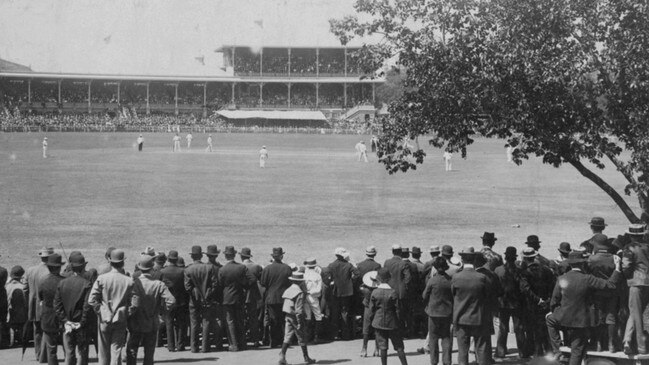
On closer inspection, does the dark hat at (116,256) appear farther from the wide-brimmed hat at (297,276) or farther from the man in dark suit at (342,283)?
the man in dark suit at (342,283)

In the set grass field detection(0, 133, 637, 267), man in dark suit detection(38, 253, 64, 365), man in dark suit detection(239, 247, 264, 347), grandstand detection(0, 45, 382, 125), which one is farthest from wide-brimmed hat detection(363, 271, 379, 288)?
grandstand detection(0, 45, 382, 125)

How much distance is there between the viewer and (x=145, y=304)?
9.40 meters

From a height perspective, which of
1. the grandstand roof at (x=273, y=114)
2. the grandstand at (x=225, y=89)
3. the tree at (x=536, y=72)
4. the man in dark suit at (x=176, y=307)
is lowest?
the man in dark suit at (x=176, y=307)

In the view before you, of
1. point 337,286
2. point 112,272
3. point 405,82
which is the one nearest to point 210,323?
point 337,286

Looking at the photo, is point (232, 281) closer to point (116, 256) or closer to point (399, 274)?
point (399, 274)

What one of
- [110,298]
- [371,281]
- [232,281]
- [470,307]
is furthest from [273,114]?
[110,298]

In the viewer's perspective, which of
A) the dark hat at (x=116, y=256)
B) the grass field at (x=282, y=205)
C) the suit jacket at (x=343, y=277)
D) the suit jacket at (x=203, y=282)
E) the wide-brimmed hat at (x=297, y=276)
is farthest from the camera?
the grass field at (x=282, y=205)

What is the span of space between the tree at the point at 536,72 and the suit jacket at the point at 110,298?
5.88 metres

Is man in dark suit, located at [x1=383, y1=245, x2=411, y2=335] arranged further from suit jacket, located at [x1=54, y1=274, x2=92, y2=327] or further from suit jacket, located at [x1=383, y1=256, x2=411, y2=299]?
suit jacket, located at [x1=54, y1=274, x2=92, y2=327]

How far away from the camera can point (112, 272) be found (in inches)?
360

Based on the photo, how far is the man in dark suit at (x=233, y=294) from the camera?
11734mm

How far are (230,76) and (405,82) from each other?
3112 inches

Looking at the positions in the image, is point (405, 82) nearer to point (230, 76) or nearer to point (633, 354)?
point (633, 354)

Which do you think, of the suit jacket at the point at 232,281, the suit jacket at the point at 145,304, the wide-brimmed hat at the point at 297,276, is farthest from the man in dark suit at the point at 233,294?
the suit jacket at the point at 145,304
